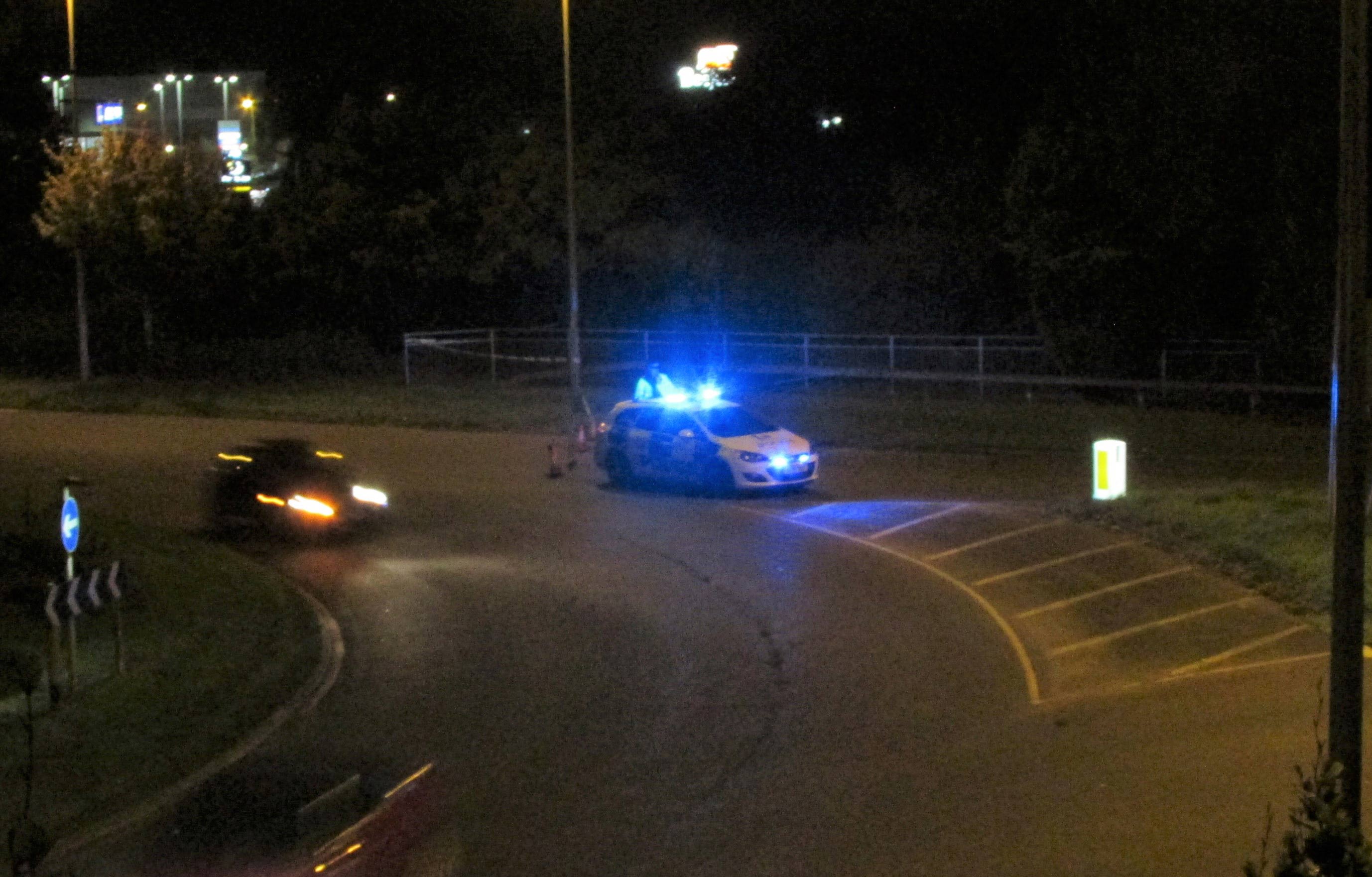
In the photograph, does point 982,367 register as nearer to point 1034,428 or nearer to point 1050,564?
point 1034,428

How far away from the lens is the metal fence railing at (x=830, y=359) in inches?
1496

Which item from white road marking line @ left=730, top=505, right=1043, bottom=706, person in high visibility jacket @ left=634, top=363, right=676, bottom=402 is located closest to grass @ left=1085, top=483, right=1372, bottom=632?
white road marking line @ left=730, top=505, right=1043, bottom=706

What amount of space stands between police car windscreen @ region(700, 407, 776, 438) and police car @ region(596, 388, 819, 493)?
11 millimetres

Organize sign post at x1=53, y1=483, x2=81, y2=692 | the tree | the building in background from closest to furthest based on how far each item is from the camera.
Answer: sign post at x1=53, y1=483, x2=81, y2=692
the tree
the building in background

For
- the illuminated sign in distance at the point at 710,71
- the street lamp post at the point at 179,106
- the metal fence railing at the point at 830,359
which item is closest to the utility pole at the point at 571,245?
the metal fence railing at the point at 830,359

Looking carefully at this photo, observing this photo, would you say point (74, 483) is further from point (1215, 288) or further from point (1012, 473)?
point (1215, 288)

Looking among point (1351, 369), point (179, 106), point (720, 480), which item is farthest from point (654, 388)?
point (179, 106)

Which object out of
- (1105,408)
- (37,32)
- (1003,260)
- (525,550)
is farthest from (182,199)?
(525,550)

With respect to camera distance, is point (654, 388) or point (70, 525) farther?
point (654, 388)

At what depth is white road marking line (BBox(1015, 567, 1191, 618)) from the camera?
1623cm

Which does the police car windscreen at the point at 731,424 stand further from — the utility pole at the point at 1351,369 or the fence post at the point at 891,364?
the utility pole at the point at 1351,369

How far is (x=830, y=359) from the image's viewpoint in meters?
42.9

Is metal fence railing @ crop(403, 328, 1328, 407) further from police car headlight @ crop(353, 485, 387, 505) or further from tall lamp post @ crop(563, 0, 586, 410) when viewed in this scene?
police car headlight @ crop(353, 485, 387, 505)

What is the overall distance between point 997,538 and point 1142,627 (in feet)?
15.8
